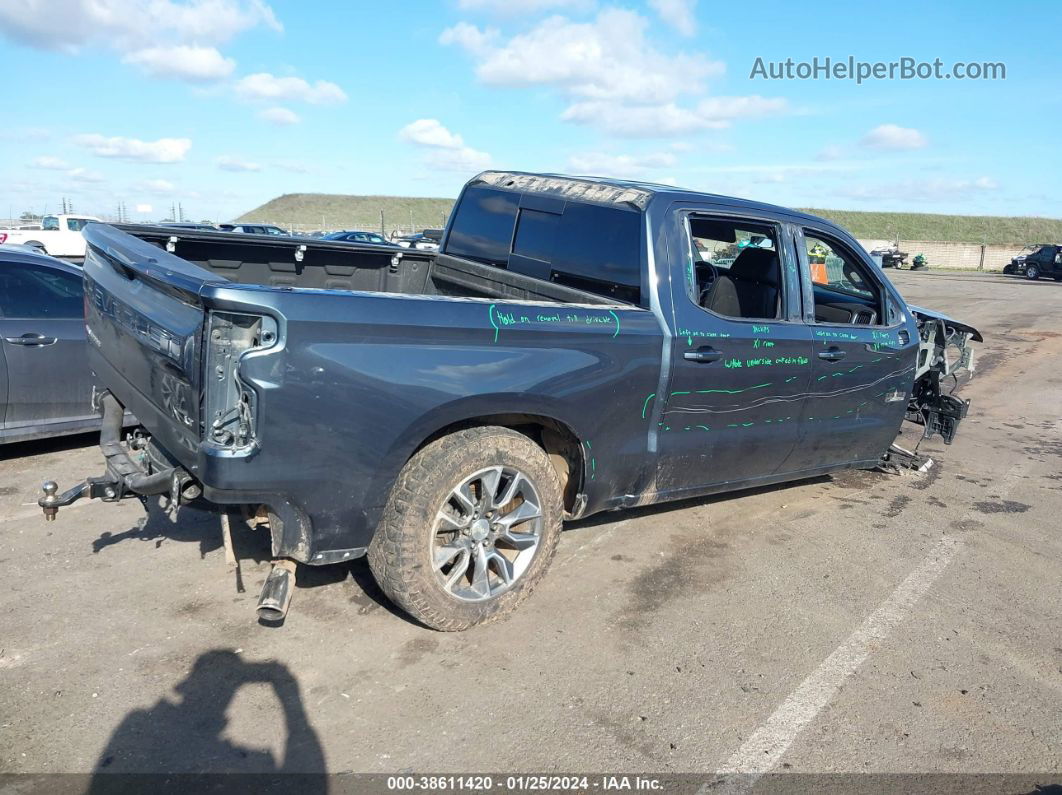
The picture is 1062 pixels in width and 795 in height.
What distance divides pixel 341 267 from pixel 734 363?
103 inches

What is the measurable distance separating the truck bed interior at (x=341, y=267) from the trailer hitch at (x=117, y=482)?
3.09 ft

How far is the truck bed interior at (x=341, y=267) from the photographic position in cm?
→ 462

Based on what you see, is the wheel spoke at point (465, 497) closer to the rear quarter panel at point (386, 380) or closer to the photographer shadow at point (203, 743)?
the rear quarter panel at point (386, 380)

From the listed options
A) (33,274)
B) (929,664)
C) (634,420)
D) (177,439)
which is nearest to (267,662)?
(177,439)

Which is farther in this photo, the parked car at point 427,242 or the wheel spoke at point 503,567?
the parked car at point 427,242

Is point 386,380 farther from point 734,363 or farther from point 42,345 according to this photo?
point 42,345

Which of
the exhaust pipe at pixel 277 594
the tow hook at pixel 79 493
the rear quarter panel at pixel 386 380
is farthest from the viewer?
the tow hook at pixel 79 493

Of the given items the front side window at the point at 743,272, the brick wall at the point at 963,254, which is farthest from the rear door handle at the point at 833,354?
the brick wall at the point at 963,254

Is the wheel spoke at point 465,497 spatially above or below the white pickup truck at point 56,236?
below

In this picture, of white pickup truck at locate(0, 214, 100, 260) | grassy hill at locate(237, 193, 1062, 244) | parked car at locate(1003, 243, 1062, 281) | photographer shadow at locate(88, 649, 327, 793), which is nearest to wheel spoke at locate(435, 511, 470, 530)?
photographer shadow at locate(88, 649, 327, 793)

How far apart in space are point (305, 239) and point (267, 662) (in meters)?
2.62

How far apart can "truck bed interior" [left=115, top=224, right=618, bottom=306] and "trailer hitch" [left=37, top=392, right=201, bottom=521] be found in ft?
3.09

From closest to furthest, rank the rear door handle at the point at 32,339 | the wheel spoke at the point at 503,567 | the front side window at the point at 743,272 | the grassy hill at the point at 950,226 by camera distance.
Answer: the wheel spoke at the point at 503,567, the front side window at the point at 743,272, the rear door handle at the point at 32,339, the grassy hill at the point at 950,226

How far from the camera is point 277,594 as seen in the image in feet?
10.4
